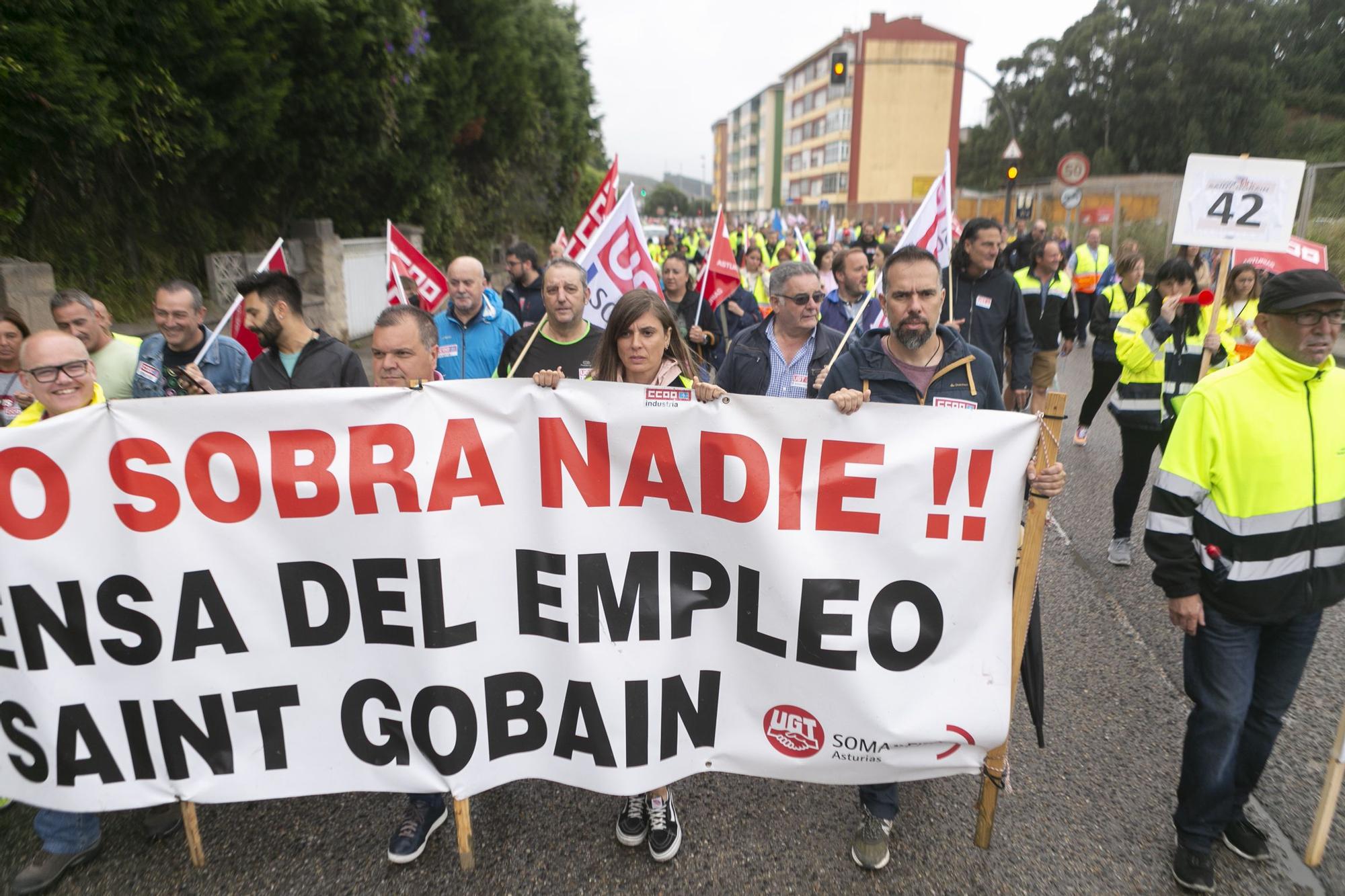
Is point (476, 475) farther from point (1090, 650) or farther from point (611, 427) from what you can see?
point (1090, 650)

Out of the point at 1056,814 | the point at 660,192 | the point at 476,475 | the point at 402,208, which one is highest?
the point at 660,192

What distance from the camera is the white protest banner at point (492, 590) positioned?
272cm

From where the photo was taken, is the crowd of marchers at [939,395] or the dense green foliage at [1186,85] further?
the dense green foliage at [1186,85]

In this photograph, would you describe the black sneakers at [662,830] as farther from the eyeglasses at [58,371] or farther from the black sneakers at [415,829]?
the eyeglasses at [58,371]

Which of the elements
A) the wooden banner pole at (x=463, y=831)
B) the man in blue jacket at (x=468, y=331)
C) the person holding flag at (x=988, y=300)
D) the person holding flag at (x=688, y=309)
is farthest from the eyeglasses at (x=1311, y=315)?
the person holding flag at (x=688, y=309)

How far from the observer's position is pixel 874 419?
2732 millimetres

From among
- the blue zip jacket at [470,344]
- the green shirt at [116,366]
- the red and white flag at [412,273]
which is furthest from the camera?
the red and white flag at [412,273]

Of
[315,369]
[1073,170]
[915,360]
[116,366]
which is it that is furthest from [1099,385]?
[1073,170]

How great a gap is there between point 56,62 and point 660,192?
403 feet

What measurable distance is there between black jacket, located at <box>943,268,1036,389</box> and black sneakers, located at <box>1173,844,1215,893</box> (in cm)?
372

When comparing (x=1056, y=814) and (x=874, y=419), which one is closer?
(x=874, y=419)

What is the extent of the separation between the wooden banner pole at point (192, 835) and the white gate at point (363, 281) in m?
12.0

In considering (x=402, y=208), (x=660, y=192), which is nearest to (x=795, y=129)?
(x=660, y=192)

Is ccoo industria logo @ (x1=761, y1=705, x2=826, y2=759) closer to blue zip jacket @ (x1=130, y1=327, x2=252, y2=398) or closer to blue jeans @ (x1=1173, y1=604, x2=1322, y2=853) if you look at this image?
blue jeans @ (x1=1173, y1=604, x2=1322, y2=853)
